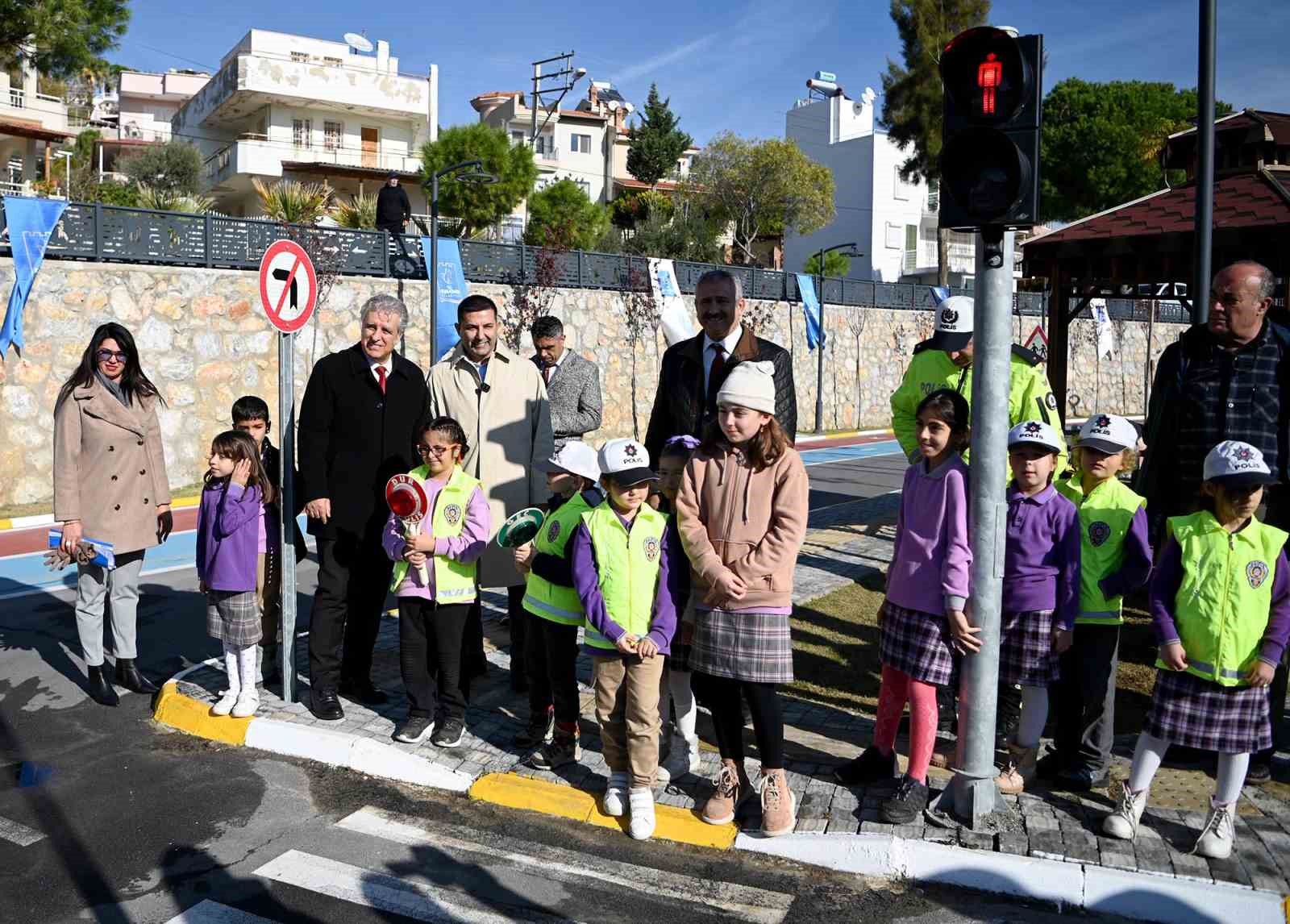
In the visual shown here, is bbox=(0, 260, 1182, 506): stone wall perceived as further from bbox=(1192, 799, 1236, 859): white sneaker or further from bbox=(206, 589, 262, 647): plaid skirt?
bbox=(1192, 799, 1236, 859): white sneaker

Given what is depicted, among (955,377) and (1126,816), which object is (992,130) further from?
(1126,816)

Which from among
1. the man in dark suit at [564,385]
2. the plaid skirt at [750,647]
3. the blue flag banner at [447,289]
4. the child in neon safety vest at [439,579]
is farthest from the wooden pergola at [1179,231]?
the blue flag banner at [447,289]

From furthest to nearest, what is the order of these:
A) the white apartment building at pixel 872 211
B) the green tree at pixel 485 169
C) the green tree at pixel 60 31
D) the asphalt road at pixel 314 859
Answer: the white apartment building at pixel 872 211, the green tree at pixel 485 169, the green tree at pixel 60 31, the asphalt road at pixel 314 859

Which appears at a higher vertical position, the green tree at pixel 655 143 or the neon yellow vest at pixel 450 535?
the green tree at pixel 655 143

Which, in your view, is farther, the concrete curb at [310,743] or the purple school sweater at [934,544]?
the concrete curb at [310,743]

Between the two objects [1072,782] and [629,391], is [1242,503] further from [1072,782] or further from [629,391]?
[629,391]

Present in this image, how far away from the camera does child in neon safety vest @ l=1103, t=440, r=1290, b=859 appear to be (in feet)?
14.2

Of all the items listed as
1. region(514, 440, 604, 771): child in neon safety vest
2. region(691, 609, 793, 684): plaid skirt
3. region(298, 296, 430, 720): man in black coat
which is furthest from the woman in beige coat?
region(691, 609, 793, 684): plaid skirt

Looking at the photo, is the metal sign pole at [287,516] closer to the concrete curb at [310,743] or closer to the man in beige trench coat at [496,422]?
the concrete curb at [310,743]

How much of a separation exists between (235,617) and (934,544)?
3.69m

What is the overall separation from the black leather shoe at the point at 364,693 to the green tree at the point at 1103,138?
55151 millimetres

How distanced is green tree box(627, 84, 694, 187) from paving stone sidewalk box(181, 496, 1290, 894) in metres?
56.3

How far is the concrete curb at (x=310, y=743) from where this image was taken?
17.3 ft

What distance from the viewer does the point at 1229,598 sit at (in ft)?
14.2
